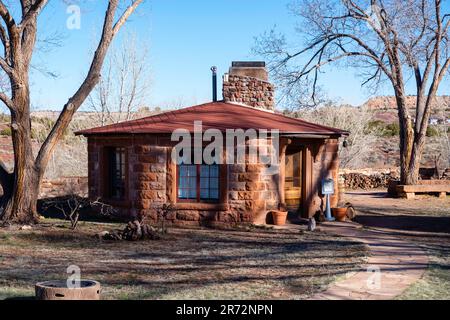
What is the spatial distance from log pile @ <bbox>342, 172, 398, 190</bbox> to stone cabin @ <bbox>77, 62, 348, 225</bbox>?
1074cm

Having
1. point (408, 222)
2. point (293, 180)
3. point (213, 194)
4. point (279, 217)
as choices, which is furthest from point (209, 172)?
point (408, 222)

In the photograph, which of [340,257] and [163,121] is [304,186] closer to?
[163,121]

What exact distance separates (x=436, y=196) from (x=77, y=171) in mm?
17001

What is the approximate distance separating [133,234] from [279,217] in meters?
3.83

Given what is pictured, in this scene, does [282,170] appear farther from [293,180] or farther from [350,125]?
[350,125]

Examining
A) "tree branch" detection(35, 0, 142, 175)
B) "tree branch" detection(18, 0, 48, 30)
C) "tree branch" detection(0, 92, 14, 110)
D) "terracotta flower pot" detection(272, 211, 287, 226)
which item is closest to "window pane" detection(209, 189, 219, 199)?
"terracotta flower pot" detection(272, 211, 287, 226)

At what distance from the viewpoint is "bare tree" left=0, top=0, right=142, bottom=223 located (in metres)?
13.0

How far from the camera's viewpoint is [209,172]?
553 inches

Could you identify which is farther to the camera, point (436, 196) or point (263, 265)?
point (436, 196)

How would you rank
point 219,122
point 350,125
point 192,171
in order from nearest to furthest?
point 192,171 → point 219,122 → point 350,125

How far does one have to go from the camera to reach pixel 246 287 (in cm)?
771

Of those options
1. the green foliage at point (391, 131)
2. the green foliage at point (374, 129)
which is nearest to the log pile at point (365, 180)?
the green foliage at point (374, 129)

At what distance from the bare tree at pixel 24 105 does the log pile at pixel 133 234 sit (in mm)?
2627
